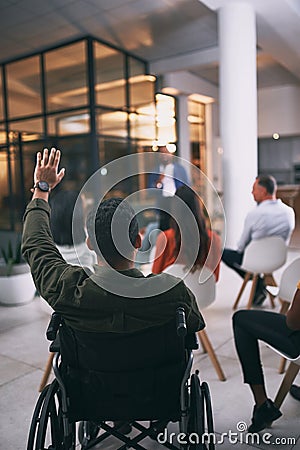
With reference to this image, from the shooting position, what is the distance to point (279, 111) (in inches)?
424

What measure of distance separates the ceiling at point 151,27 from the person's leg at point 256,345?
14.9 feet

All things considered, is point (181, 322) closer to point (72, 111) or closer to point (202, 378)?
point (202, 378)

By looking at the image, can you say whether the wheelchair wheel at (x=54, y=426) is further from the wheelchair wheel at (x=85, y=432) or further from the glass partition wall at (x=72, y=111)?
the glass partition wall at (x=72, y=111)

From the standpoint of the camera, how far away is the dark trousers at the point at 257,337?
6.08ft

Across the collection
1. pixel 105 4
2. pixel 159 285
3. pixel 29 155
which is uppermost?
pixel 105 4

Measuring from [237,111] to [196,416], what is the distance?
15.6 feet

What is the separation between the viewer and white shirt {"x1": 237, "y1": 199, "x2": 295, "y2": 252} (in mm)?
3584

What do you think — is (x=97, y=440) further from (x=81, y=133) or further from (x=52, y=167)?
(x=81, y=133)

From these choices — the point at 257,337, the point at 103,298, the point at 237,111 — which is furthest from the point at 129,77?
the point at 103,298

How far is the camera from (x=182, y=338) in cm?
131

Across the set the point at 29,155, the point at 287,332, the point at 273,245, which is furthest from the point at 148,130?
the point at 287,332

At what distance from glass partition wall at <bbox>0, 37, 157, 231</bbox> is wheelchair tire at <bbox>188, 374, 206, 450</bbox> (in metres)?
5.65

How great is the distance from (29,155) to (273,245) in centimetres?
556

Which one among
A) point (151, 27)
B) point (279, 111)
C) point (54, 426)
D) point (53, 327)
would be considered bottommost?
point (54, 426)
